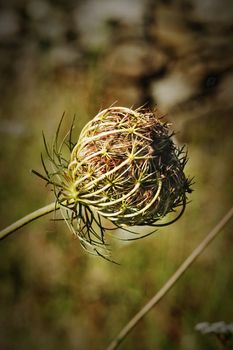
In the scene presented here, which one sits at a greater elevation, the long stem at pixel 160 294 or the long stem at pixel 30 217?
the long stem at pixel 30 217

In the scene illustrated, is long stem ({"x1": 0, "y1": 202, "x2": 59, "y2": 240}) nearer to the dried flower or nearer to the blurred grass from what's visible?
the dried flower

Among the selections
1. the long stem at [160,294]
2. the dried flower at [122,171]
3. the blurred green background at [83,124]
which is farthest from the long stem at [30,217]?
the long stem at [160,294]

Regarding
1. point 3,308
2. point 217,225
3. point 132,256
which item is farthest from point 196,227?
point 3,308

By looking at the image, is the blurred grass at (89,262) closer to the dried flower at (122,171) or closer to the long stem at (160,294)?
the long stem at (160,294)

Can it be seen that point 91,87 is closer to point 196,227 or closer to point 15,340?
point 196,227

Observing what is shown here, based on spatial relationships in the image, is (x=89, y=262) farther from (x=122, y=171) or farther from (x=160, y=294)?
(x=122, y=171)

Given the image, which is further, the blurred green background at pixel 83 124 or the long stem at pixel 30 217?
the blurred green background at pixel 83 124
